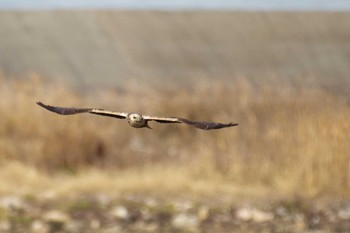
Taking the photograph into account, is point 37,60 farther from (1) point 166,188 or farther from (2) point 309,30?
(1) point 166,188

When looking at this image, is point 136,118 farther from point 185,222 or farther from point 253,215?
point 253,215

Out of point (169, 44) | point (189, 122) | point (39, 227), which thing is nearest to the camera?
point (189, 122)

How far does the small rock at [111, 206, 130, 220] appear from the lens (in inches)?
439

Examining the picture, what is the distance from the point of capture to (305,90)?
13.2m

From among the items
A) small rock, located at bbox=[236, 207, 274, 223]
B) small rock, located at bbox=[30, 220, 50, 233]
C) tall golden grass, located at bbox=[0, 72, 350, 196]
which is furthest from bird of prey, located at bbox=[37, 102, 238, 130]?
tall golden grass, located at bbox=[0, 72, 350, 196]

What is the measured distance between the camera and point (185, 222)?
1097 cm

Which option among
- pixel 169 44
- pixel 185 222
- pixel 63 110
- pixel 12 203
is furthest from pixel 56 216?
pixel 169 44

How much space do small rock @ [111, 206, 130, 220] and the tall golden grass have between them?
2.50ft

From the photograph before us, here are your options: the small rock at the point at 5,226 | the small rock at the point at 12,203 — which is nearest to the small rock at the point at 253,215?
the small rock at the point at 12,203

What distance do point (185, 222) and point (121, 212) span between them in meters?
0.63

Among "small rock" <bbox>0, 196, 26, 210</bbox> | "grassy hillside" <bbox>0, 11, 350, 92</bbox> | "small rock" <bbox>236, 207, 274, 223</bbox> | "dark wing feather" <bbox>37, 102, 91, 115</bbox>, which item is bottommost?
"dark wing feather" <bbox>37, 102, 91, 115</bbox>

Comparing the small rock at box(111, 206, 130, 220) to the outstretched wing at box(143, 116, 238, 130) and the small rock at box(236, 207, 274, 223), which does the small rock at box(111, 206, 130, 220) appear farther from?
the outstretched wing at box(143, 116, 238, 130)

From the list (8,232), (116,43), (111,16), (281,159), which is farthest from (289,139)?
(111,16)

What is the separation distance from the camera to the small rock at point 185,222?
10845 millimetres
